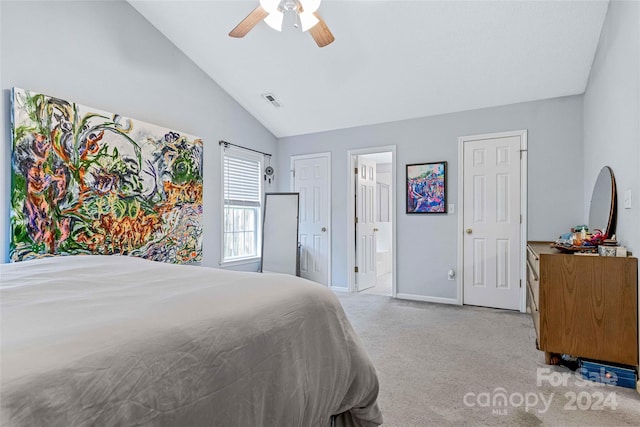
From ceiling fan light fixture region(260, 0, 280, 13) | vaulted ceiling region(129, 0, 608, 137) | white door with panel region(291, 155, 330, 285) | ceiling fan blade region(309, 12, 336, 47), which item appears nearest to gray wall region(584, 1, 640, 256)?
vaulted ceiling region(129, 0, 608, 137)

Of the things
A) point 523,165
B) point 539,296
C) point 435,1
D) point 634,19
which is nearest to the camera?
point 634,19

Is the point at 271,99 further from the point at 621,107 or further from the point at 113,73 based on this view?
the point at 621,107

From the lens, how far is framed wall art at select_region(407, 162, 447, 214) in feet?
13.8

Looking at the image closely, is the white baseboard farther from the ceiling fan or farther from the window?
the ceiling fan

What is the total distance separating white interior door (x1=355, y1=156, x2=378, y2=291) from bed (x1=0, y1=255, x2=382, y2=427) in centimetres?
349

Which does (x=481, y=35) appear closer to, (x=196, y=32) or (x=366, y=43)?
(x=366, y=43)

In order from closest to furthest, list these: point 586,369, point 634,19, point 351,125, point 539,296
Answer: point 634,19, point 586,369, point 539,296, point 351,125

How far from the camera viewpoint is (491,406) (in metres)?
1.88

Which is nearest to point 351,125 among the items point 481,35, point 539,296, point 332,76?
point 332,76

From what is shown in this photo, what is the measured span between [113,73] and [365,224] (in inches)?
142

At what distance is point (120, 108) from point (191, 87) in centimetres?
97

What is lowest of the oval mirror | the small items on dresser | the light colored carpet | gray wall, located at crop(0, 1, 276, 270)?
the light colored carpet

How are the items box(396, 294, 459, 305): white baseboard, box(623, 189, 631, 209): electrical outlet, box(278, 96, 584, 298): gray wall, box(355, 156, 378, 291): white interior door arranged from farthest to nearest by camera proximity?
box(355, 156, 378, 291): white interior door < box(396, 294, 459, 305): white baseboard < box(278, 96, 584, 298): gray wall < box(623, 189, 631, 209): electrical outlet

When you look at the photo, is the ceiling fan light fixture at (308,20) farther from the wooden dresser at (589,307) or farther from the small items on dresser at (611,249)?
the small items on dresser at (611,249)
